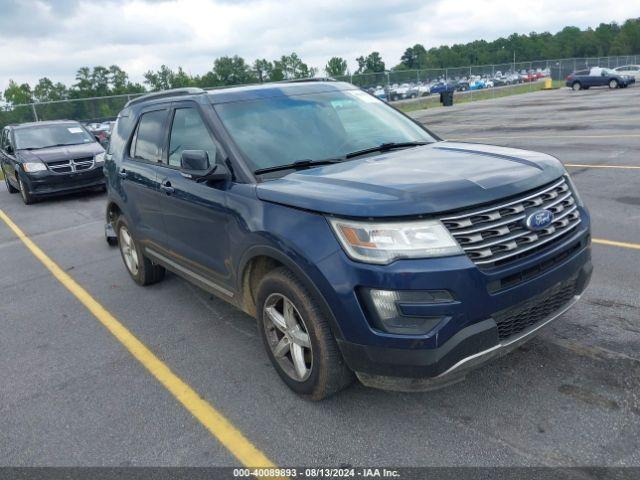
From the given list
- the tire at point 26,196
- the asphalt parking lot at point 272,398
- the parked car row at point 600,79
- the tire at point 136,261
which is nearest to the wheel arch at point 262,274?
the asphalt parking lot at point 272,398

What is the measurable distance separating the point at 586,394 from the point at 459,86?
164 feet

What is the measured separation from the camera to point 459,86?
163 feet

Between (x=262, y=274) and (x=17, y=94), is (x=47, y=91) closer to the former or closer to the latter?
(x=17, y=94)

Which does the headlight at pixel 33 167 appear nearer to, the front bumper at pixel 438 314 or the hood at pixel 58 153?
the hood at pixel 58 153

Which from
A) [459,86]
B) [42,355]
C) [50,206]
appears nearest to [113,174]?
[42,355]

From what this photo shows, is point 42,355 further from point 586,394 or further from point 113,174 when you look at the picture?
point 586,394

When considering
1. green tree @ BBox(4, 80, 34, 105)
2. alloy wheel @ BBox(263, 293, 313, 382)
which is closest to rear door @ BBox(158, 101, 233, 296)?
alloy wheel @ BBox(263, 293, 313, 382)

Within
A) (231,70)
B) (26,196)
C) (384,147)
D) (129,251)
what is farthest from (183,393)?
(231,70)

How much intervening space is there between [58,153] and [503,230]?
36.7 feet


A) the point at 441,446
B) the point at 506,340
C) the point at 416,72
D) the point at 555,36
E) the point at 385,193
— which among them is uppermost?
the point at 555,36

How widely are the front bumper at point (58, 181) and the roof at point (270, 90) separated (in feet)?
27.8

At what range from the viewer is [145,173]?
16.0 ft

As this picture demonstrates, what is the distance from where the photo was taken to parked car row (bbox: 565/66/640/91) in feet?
122

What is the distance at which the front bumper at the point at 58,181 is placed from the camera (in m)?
11.5
